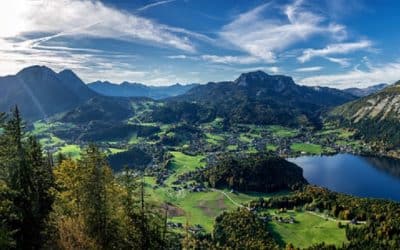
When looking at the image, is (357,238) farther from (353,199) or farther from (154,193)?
(154,193)

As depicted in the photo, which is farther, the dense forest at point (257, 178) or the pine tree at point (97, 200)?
the dense forest at point (257, 178)

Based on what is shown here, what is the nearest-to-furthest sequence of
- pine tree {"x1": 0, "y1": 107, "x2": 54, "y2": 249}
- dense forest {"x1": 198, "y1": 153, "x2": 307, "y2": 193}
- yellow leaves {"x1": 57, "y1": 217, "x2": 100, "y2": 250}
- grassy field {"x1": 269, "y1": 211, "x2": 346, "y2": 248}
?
yellow leaves {"x1": 57, "y1": 217, "x2": 100, "y2": 250}
pine tree {"x1": 0, "y1": 107, "x2": 54, "y2": 249}
grassy field {"x1": 269, "y1": 211, "x2": 346, "y2": 248}
dense forest {"x1": 198, "y1": 153, "x2": 307, "y2": 193}

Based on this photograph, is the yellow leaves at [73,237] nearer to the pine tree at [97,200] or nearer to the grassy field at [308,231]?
the pine tree at [97,200]

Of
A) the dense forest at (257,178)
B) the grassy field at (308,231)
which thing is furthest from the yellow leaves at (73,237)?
the dense forest at (257,178)

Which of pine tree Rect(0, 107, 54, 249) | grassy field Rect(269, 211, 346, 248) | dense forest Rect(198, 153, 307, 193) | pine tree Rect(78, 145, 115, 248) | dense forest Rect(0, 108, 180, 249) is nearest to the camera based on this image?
dense forest Rect(0, 108, 180, 249)

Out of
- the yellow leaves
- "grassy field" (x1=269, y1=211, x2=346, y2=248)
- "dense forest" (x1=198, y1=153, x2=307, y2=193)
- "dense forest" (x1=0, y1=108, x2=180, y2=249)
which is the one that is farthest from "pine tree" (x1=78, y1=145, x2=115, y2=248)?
"dense forest" (x1=198, y1=153, x2=307, y2=193)

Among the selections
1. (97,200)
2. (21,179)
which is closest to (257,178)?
(21,179)

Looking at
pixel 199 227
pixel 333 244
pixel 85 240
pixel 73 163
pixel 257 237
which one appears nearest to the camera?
pixel 85 240

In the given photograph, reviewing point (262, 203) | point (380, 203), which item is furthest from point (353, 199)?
point (262, 203)

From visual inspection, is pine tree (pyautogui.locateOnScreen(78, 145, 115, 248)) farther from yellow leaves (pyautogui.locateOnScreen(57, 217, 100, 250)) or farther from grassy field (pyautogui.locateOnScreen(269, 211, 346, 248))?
grassy field (pyautogui.locateOnScreen(269, 211, 346, 248))
